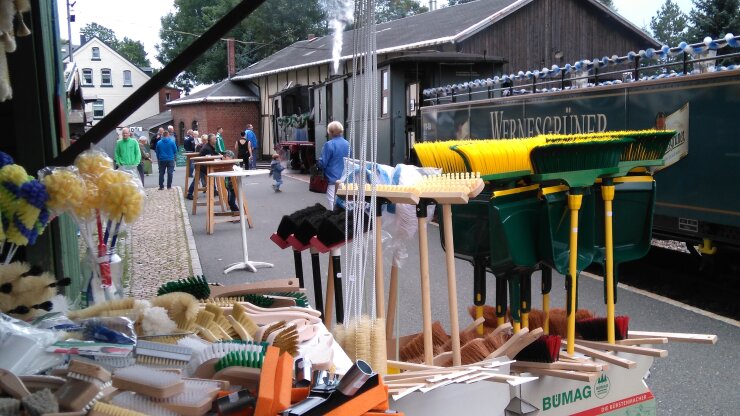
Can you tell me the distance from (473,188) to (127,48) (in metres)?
57.4

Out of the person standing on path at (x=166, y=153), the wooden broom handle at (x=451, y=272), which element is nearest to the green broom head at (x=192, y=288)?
the wooden broom handle at (x=451, y=272)

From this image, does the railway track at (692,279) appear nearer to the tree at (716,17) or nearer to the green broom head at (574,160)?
the green broom head at (574,160)

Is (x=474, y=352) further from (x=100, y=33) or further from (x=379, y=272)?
(x=100, y=33)

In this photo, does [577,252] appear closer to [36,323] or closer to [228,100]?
[36,323]

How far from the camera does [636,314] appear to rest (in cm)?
705

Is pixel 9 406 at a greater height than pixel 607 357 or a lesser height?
greater

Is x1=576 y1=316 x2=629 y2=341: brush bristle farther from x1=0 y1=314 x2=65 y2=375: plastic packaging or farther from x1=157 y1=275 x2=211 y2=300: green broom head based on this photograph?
x1=0 y1=314 x2=65 y2=375: plastic packaging

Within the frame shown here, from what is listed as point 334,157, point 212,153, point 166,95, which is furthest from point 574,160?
point 166,95

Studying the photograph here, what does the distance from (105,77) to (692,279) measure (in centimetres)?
4548

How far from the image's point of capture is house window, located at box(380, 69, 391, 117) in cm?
1855

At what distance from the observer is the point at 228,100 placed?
43.6 meters

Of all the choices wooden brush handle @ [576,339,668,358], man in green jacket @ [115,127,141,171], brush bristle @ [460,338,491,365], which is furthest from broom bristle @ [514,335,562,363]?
man in green jacket @ [115,127,141,171]

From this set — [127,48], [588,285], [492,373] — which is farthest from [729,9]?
[127,48]

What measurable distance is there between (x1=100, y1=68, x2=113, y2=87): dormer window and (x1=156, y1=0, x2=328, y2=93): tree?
24.1ft
